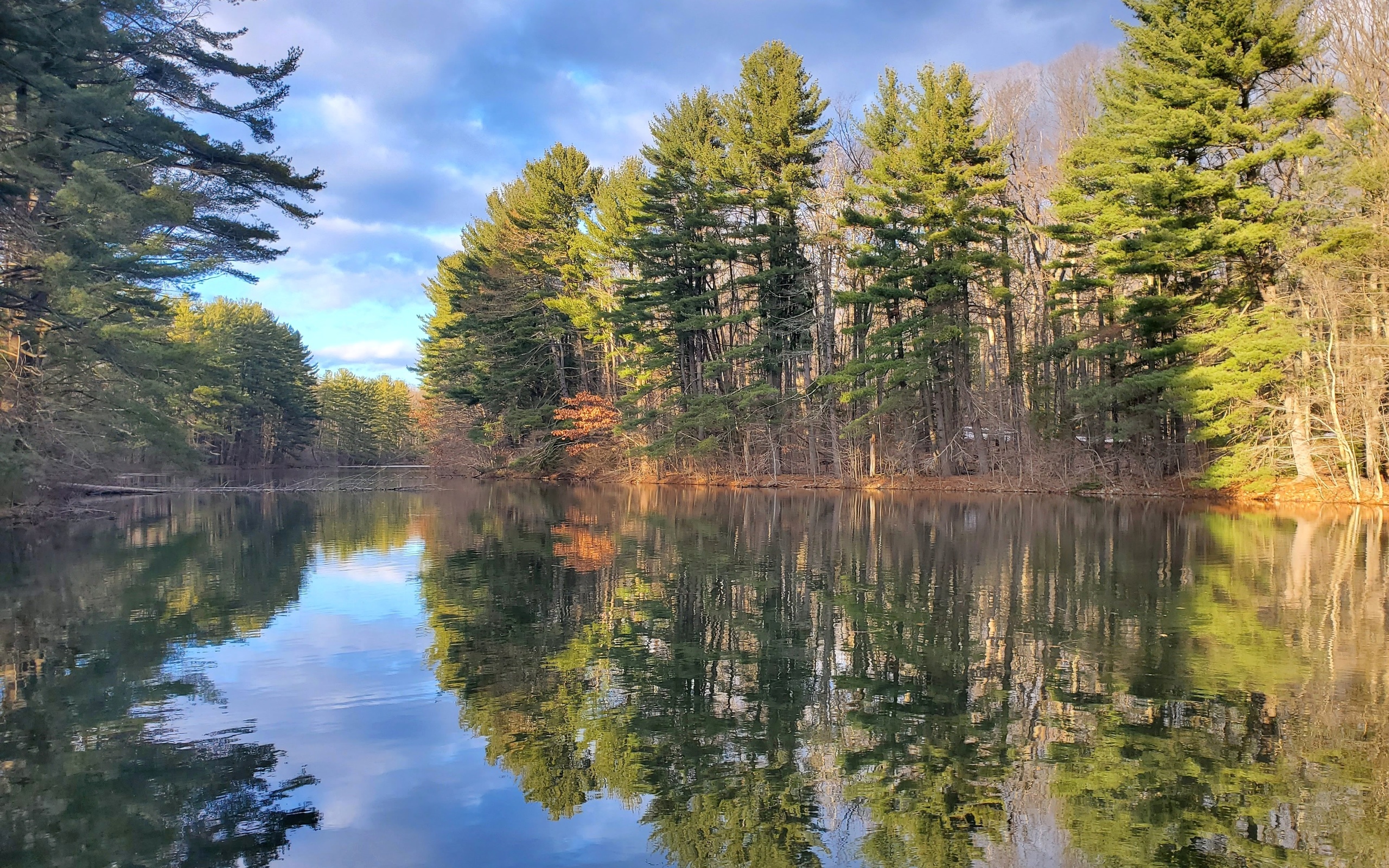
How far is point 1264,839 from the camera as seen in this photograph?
4.00 meters

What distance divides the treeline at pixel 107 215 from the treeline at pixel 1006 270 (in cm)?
1730

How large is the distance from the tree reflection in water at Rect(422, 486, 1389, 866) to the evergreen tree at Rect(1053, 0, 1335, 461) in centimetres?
1063

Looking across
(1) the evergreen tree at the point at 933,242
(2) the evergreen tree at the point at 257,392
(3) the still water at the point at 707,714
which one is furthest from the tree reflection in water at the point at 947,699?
(2) the evergreen tree at the point at 257,392

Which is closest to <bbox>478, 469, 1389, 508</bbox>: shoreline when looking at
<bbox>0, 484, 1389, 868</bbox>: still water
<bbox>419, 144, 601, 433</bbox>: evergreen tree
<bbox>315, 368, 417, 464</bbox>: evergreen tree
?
<bbox>419, 144, 601, 433</bbox>: evergreen tree

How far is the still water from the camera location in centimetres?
418

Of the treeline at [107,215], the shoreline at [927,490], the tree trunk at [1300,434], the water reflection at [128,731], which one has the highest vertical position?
the treeline at [107,215]

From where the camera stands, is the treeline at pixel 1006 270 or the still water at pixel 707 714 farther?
the treeline at pixel 1006 270

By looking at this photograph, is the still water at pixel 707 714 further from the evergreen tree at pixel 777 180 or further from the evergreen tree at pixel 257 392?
the evergreen tree at pixel 257 392

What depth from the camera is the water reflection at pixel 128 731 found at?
4.11 meters

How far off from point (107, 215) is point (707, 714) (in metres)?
15.1

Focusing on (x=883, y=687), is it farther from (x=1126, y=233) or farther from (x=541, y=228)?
(x=541, y=228)

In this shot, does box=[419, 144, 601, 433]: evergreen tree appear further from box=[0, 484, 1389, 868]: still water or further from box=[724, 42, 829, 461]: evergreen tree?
box=[0, 484, 1389, 868]: still water

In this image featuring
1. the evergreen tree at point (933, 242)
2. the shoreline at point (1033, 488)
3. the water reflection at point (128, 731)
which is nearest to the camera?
the water reflection at point (128, 731)

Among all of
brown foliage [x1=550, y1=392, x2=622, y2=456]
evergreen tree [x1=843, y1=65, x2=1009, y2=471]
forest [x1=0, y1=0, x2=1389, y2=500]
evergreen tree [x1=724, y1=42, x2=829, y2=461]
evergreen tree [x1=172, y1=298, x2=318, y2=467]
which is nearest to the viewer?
forest [x1=0, y1=0, x2=1389, y2=500]
